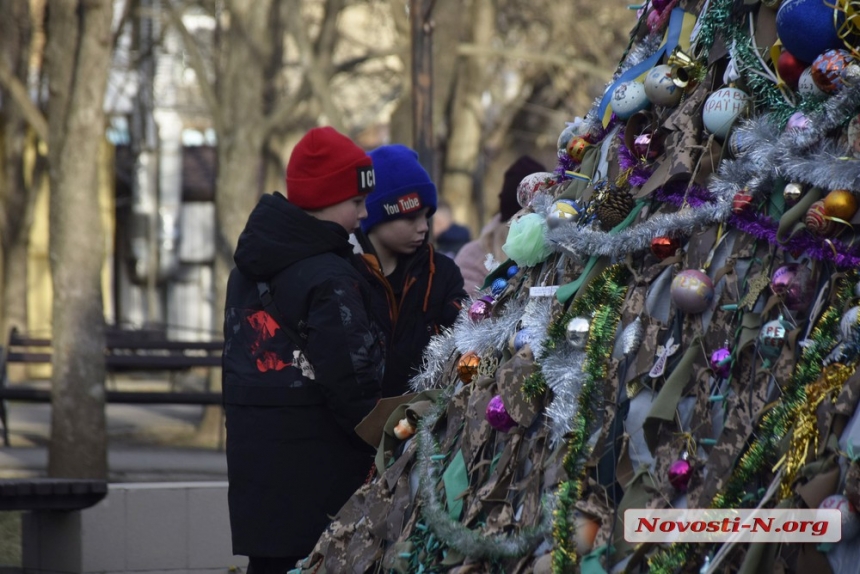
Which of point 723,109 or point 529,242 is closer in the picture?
point 723,109

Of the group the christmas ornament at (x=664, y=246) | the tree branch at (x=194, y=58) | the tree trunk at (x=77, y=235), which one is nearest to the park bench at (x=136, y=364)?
the tree trunk at (x=77, y=235)

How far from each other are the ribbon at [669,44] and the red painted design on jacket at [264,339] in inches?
44.6

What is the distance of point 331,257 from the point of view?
11.4ft

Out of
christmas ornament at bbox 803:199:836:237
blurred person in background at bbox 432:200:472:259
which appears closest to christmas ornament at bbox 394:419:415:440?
christmas ornament at bbox 803:199:836:237

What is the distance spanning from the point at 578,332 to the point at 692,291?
296mm

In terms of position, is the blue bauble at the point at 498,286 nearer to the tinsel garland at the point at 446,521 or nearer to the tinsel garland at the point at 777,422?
the tinsel garland at the point at 446,521

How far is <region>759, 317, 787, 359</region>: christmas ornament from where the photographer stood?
2283 mm

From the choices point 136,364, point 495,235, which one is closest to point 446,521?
point 495,235

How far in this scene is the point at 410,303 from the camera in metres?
3.91

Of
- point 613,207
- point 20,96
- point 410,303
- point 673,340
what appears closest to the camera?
point 673,340

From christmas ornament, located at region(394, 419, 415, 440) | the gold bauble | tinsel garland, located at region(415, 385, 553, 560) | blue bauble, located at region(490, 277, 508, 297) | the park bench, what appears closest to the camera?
the gold bauble

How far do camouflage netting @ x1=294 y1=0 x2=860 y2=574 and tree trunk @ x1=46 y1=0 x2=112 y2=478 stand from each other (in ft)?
15.7
